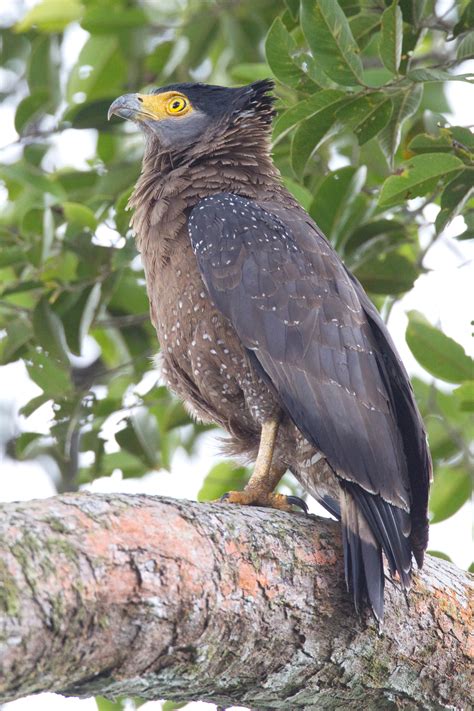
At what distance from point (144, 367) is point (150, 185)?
58.6 inches

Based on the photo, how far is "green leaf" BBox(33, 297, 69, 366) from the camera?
18.1 ft

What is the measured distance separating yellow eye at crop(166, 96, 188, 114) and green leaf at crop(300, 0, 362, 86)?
163cm

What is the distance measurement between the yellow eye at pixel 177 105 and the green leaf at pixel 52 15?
1.33 meters

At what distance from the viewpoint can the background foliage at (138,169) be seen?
443 cm

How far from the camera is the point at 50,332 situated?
555cm

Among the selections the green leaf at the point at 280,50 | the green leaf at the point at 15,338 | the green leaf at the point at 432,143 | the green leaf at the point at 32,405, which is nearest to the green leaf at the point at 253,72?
the green leaf at the point at 280,50

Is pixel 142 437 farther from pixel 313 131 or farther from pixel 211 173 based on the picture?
pixel 313 131

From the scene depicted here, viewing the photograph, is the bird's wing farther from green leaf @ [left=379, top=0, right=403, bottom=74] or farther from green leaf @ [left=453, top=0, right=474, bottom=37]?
green leaf @ [left=453, top=0, right=474, bottom=37]

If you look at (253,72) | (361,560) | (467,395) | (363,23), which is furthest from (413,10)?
(361,560)

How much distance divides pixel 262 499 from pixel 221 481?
176 cm

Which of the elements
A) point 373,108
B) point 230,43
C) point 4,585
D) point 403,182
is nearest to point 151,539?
point 4,585

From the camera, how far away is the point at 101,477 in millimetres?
6598

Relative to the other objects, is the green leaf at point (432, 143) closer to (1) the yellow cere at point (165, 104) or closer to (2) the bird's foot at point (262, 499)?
(2) the bird's foot at point (262, 499)

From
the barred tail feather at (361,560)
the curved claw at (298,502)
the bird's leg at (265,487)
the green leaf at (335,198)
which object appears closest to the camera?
the barred tail feather at (361,560)
